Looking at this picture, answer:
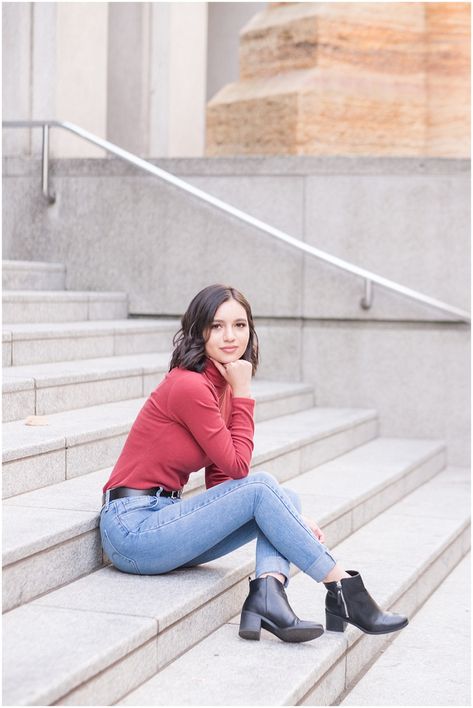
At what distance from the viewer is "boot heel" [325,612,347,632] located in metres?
4.09

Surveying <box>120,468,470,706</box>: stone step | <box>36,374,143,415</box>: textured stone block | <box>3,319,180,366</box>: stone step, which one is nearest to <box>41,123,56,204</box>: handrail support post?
<box>3,319,180,366</box>: stone step

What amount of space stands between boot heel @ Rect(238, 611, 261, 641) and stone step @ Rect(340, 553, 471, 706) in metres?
0.51

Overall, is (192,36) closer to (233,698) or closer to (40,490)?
(40,490)

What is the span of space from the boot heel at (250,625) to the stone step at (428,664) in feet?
1.66

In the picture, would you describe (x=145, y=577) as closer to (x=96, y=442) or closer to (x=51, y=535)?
(x=51, y=535)

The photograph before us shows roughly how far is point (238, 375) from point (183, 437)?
29 cm

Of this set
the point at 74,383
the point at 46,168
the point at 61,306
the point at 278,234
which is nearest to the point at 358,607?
the point at 74,383

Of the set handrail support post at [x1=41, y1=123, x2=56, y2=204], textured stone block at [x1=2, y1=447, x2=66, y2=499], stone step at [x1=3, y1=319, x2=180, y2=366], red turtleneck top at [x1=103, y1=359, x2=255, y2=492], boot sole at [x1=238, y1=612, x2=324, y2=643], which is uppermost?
handrail support post at [x1=41, y1=123, x2=56, y2=204]

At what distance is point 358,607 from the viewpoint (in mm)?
3979

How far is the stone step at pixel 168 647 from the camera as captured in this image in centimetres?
319

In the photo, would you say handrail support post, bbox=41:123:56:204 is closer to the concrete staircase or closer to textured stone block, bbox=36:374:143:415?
the concrete staircase

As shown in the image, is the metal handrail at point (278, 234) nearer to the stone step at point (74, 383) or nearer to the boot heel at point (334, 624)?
the stone step at point (74, 383)

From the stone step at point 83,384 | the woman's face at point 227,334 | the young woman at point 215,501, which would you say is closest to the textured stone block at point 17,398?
the stone step at point 83,384

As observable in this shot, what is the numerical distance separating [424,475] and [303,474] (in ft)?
3.89
